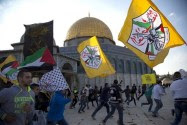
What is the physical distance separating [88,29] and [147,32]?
1578 inches

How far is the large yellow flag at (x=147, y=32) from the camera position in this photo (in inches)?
233

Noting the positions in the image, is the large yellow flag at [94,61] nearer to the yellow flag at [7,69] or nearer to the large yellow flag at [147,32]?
the yellow flag at [7,69]

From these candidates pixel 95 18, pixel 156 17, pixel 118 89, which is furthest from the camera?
pixel 95 18

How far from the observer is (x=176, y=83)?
19.5 ft

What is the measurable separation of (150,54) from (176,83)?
3.51ft

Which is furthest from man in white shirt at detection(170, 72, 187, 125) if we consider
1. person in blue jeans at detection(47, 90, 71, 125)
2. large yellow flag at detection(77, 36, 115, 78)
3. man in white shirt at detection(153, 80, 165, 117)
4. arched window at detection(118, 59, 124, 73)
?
arched window at detection(118, 59, 124, 73)

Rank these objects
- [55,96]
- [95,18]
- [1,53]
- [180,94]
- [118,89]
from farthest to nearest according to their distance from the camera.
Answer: [95,18], [1,53], [118,89], [180,94], [55,96]

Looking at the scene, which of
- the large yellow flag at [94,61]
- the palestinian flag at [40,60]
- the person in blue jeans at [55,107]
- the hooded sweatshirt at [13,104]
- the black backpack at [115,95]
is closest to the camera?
the hooded sweatshirt at [13,104]

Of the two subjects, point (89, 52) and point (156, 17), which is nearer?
point (156, 17)

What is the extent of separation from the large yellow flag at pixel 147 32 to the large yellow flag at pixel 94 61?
3.39 metres

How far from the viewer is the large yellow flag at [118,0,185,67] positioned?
5.92 m

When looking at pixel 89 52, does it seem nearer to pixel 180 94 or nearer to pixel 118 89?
pixel 118 89

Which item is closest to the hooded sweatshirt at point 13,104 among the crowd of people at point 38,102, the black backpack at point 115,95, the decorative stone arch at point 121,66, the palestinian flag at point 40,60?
the crowd of people at point 38,102

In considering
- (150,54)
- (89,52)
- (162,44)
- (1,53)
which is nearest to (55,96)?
(150,54)
